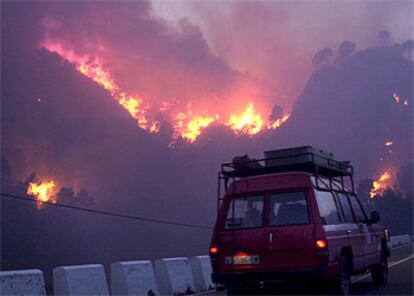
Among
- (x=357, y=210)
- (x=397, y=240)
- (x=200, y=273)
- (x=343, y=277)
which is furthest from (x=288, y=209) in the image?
(x=397, y=240)

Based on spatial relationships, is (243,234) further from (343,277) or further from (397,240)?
(397,240)

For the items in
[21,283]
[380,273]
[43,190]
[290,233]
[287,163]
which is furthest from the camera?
[43,190]

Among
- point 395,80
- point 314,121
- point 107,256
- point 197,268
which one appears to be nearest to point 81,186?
point 107,256

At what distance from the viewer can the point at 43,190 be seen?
147375 millimetres

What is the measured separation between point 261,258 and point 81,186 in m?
157

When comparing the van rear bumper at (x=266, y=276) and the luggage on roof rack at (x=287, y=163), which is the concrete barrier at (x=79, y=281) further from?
the luggage on roof rack at (x=287, y=163)

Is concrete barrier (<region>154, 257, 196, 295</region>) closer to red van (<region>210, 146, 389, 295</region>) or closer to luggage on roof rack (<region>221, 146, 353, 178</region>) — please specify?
red van (<region>210, 146, 389, 295</region>)

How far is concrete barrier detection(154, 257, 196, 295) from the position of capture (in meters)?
10.3

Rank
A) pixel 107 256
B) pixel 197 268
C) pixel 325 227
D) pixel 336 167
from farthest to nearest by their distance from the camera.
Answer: pixel 107 256
pixel 197 268
pixel 336 167
pixel 325 227

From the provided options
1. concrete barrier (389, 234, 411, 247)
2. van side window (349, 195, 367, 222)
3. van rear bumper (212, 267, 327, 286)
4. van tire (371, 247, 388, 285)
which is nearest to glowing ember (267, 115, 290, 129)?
concrete barrier (389, 234, 411, 247)

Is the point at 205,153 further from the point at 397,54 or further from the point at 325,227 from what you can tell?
the point at 325,227

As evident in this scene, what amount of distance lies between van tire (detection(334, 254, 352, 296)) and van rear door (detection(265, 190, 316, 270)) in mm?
795

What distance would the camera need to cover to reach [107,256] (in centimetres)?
14912

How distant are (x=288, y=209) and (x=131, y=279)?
Result: 3.22 m
